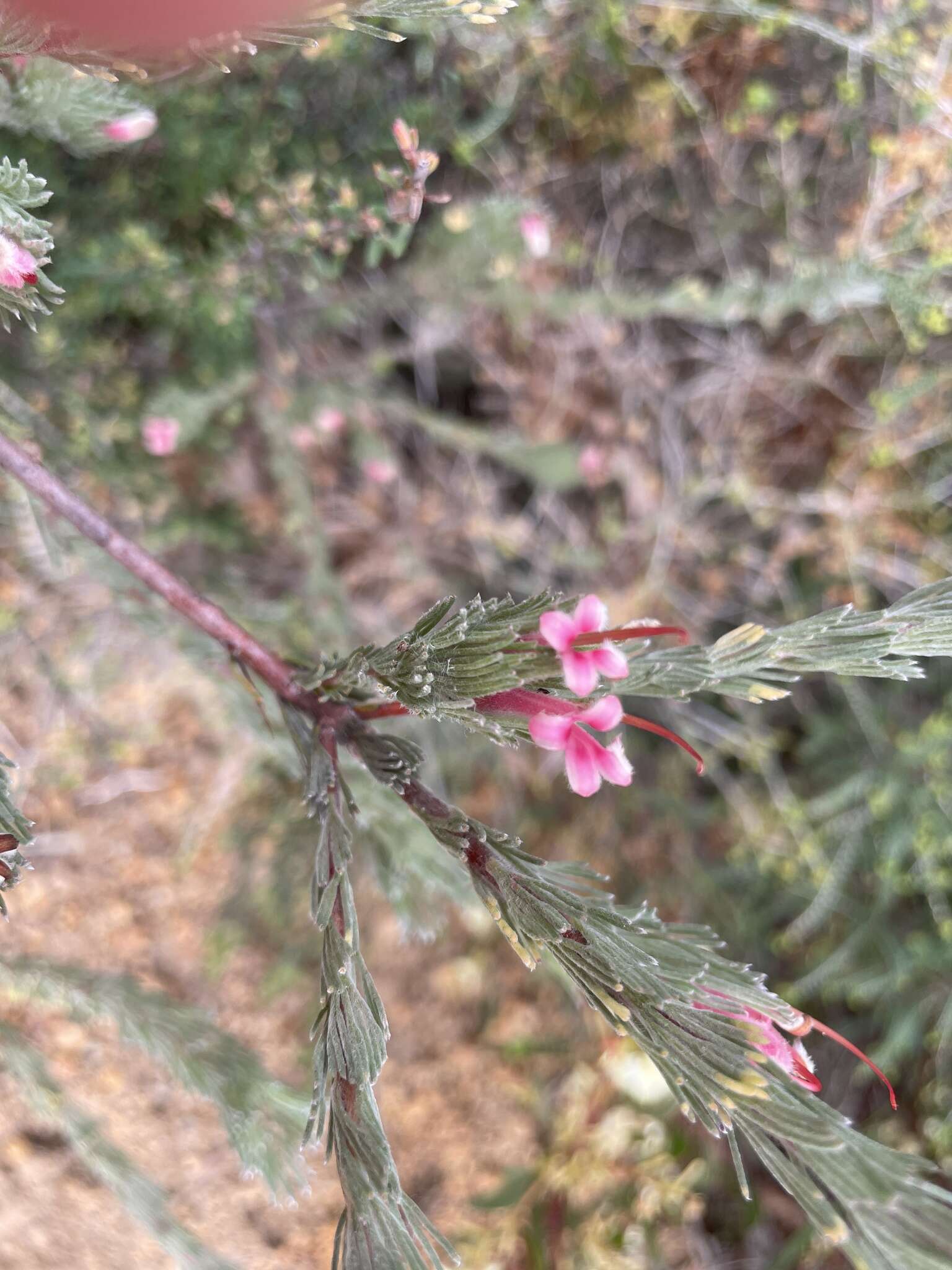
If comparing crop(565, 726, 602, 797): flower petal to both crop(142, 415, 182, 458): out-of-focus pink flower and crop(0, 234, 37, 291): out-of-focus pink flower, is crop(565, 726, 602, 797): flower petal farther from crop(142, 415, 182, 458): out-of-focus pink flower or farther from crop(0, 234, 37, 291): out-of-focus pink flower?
crop(142, 415, 182, 458): out-of-focus pink flower

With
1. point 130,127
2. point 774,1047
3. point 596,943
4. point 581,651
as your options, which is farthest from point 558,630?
point 130,127

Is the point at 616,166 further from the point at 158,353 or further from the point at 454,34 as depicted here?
the point at 158,353

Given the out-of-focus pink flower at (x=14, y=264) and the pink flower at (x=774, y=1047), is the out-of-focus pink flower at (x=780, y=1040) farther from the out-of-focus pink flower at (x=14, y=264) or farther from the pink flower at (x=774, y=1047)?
the out-of-focus pink flower at (x=14, y=264)

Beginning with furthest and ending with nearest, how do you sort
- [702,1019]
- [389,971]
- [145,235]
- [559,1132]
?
[389,971], [559,1132], [145,235], [702,1019]

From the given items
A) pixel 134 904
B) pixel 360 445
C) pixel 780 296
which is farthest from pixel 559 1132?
pixel 780 296

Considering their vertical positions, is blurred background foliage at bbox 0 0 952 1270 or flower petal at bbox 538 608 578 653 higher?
flower petal at bbox 538 608 578 653

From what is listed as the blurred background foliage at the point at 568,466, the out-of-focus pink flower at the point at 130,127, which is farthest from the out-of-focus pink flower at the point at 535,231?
the out-of-focus pink flower at the point at 130,127

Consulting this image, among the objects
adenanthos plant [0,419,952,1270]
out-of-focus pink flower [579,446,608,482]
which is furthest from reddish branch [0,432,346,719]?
out-of-focus pink flower [579,446,608,482]
